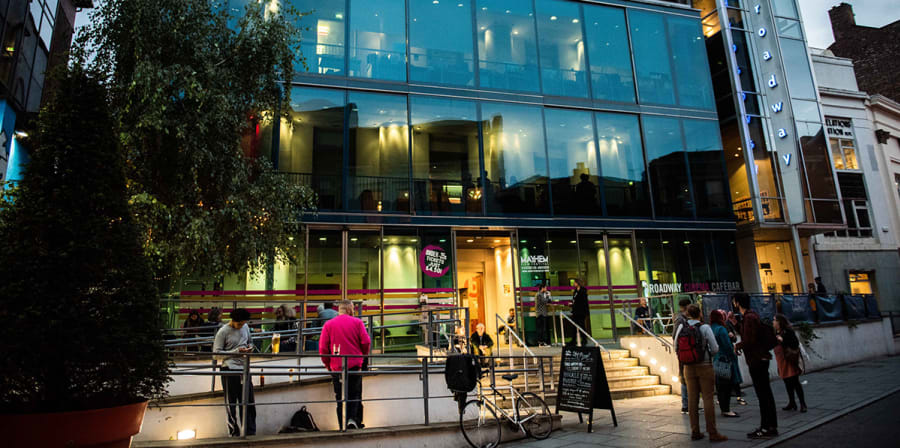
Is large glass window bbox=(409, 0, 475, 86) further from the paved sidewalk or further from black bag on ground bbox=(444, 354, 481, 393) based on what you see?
black bag on ground bbox=(444, 354, 481, 393)

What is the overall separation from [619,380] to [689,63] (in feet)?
45.2

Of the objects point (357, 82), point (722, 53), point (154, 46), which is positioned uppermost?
point (722, 53)

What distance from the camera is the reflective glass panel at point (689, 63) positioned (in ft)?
63.6

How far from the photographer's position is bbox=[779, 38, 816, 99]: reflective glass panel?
21.6 metres

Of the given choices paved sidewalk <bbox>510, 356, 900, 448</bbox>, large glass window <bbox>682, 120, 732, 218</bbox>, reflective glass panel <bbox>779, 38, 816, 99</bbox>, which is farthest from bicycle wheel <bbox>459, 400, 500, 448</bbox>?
reflective glass panel <bbox>779, 38, 816, 99</bbox>

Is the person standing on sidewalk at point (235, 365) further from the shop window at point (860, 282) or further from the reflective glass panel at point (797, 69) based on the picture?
the shop window at point (860, 282)

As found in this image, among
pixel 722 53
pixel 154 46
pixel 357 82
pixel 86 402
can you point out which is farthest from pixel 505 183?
pixel 86 402

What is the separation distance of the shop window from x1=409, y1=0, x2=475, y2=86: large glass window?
19330mm

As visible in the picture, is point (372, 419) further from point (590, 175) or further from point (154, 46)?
point (590, 175)

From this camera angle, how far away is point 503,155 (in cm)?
1652

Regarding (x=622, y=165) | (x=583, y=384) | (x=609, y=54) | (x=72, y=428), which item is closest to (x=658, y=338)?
(x=583, y=384)

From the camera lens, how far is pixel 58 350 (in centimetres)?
328

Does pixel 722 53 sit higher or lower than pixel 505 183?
higher

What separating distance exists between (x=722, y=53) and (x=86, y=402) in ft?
77.0
